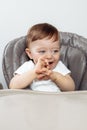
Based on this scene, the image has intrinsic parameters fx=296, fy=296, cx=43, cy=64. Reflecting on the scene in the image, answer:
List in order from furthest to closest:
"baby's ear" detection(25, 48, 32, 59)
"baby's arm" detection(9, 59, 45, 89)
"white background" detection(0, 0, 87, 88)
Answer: "white background" detection(0, 0, 87, 88), "baby's ear" detection(25, 48, 32, 59), "baby's arm" detection(9, 59, 45, 89)

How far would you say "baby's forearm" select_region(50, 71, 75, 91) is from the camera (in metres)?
1.50

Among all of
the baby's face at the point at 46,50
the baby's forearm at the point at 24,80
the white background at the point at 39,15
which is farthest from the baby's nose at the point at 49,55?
the white background at the point at 39,15

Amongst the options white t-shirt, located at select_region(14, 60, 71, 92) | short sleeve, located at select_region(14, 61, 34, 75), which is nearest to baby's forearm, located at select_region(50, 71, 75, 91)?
white t-shirt, located at select_region(14, 60, 71, 92)

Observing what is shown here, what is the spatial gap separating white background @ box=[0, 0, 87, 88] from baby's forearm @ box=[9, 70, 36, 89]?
0.51 m

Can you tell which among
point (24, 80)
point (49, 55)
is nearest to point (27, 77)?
point (24, 80)

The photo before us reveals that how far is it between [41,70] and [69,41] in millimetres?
313

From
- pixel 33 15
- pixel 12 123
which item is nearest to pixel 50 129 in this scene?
pixel 12 123

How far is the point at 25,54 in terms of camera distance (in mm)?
1645

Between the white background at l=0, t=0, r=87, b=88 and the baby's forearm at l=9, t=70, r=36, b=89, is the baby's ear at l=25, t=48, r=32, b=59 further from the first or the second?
the white background at l=0, t=0, r=87, b=88

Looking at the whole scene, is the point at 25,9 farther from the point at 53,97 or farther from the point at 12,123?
the point at 12,123

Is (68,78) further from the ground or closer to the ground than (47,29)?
closer to the ground

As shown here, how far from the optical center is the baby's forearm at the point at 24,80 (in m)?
1.47

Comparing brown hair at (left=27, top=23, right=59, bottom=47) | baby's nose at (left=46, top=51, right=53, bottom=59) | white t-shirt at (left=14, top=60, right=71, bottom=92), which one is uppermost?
brown hair at (left=27, top=23, right=59, bottom=47)

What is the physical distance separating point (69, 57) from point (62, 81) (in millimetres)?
197
